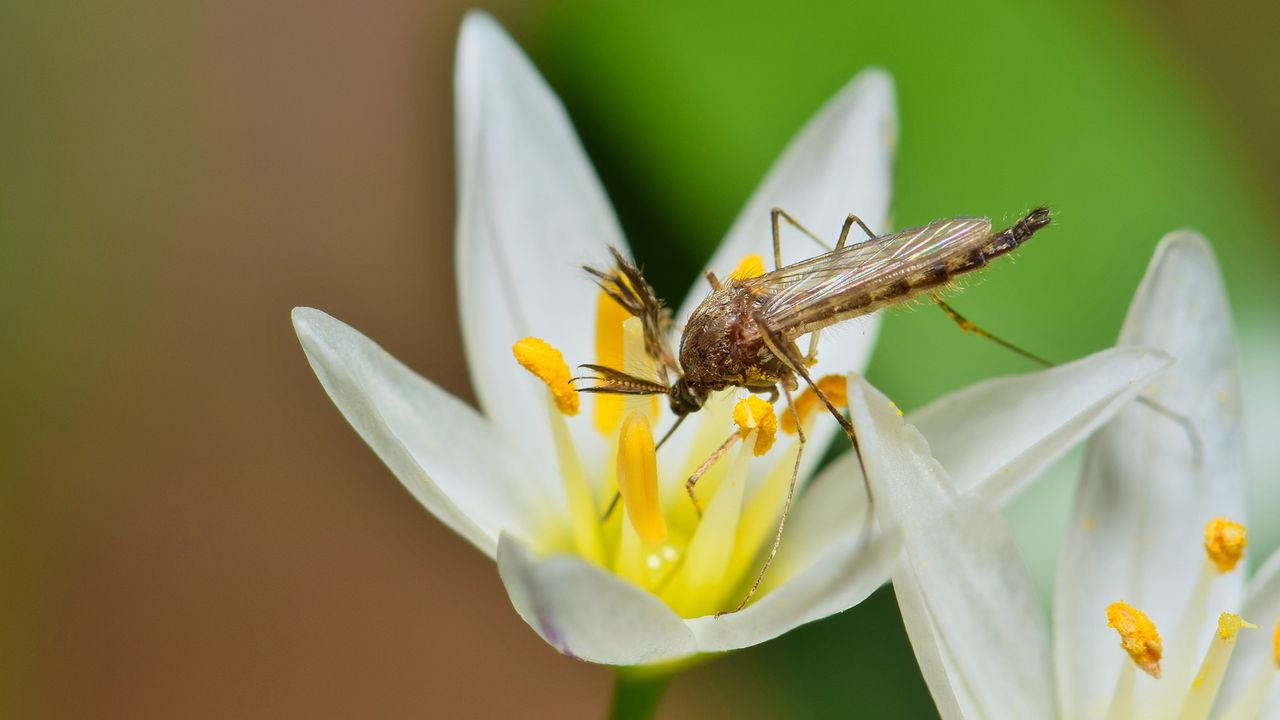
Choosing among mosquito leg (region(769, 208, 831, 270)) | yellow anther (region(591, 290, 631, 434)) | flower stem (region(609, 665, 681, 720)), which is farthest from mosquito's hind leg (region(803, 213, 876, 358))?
flower stem (region(609, 665, 681, 720))

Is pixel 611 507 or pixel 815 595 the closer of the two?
pixel 815 595

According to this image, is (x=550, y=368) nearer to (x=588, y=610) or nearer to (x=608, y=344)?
(x=608, y=344)

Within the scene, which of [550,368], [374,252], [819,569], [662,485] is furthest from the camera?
[374,252]

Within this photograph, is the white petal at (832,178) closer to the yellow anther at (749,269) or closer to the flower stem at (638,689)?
the yellow anther at (749,269)

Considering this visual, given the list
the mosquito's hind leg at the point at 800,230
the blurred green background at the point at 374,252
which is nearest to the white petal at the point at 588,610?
the mosquito's hind leg at the point at 800,230

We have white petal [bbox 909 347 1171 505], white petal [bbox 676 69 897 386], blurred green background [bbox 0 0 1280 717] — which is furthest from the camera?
blurred green background [bbox 0 0 1280 717]

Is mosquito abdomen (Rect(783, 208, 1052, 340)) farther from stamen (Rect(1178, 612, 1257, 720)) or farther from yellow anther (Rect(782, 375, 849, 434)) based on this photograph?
stamen (Rect(1178, 612, 1257, 720))

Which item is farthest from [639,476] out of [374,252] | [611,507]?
[374,252]
